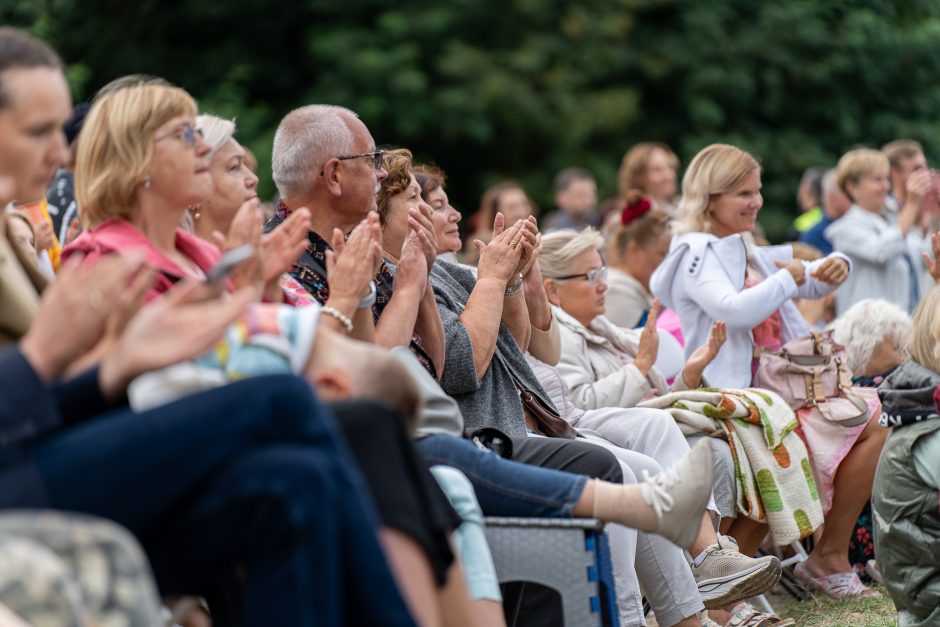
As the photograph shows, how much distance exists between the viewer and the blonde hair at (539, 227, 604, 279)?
586 cm

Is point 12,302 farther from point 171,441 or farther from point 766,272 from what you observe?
point 766,272

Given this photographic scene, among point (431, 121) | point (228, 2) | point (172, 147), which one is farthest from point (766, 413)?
point (228, 2)

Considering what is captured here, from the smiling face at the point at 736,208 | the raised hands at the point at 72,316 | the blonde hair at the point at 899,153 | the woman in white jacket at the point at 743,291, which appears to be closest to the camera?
the raised hands at the point at 72,316

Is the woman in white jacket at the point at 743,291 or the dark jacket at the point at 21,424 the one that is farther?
the woman in white jacket at the point at 743,291

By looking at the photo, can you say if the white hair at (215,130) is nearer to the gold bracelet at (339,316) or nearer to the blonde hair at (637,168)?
the gold bracelet at (339,316)

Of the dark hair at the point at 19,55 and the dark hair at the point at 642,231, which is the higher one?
the dark hair at the point at 19,55

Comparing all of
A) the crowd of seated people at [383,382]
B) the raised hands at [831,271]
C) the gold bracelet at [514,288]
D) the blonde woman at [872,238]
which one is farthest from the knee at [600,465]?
the blonde woman at [872,238]

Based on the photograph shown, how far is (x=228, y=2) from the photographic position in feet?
51.9

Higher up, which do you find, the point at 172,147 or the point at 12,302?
the point at 172,147

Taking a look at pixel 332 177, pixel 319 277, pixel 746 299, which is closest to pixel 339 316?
pixel 319 277

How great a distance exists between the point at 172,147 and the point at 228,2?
1270 cm

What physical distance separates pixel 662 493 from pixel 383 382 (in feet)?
3.18

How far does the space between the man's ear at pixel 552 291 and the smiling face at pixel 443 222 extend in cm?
64

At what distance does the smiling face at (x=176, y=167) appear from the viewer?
3.61 m
